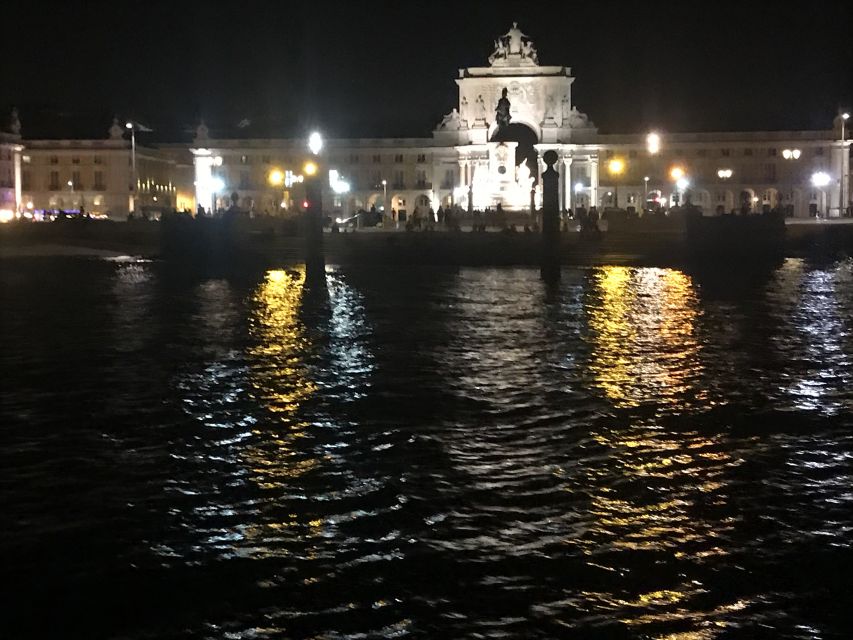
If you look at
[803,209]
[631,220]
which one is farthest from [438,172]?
[631,220]

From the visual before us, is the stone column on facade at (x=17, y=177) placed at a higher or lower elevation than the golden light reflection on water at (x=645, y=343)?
higher

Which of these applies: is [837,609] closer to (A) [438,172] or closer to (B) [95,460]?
(B) [95,460]

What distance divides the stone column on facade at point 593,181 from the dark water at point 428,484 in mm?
90860

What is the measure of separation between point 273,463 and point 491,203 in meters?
85.9

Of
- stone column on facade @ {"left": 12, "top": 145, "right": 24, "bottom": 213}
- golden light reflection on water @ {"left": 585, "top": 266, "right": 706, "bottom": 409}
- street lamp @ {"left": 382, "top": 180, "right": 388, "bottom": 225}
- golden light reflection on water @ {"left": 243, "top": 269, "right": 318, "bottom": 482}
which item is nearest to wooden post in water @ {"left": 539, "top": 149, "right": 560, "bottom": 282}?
golden light reflection on water @ {"left": 585, "top": 266, "right": 706, "bottom": 409}

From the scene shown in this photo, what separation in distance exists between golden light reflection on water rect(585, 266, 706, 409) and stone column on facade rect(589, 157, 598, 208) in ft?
266

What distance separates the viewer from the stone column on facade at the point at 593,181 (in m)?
105

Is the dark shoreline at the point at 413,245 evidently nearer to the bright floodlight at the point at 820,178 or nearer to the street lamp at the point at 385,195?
the bright floodlight at the point at 820,178

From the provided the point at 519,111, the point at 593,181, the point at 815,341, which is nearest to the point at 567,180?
the point at 593,181

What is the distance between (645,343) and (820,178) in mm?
95377

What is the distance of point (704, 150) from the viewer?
347 feet

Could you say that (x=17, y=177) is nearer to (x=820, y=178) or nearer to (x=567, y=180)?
(x=567, y=180)

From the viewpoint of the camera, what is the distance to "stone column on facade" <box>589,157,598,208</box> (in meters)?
105

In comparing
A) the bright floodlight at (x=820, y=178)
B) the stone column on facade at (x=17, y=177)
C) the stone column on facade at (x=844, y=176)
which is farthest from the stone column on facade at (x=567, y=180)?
the stone column on facade at (x=17, y=177)
